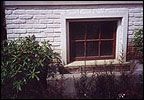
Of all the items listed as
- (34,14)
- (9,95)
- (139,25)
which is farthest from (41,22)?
(139,25)

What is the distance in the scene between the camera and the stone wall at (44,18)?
3.47 m

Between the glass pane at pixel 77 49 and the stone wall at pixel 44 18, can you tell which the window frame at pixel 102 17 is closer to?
the stone wall at pixel 44 18

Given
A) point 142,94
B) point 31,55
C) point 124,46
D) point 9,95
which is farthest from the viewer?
point 124,46

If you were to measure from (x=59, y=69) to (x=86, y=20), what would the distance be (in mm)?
1217

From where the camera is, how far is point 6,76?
2.95m

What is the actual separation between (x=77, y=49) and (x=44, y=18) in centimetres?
102

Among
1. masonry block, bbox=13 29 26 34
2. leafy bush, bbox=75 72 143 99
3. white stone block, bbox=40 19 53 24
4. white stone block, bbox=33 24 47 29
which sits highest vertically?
white stone block, bbox=40 19 53 24

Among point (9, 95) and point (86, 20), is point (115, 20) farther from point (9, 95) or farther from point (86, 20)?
point (9, 95)

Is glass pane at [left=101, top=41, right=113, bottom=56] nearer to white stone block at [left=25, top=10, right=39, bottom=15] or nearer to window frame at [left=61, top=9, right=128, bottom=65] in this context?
window frame at [left=61, top=9, right=128, bottom=65]

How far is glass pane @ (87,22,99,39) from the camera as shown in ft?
12.3

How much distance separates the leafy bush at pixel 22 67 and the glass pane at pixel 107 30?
1282 mm

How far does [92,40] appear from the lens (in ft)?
12.5

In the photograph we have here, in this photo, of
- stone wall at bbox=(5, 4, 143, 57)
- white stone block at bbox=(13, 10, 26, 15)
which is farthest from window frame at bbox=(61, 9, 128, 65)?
white stone block at bbox=(13, 10, 26, 15)

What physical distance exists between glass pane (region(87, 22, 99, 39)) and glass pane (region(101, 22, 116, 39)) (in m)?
0.14
